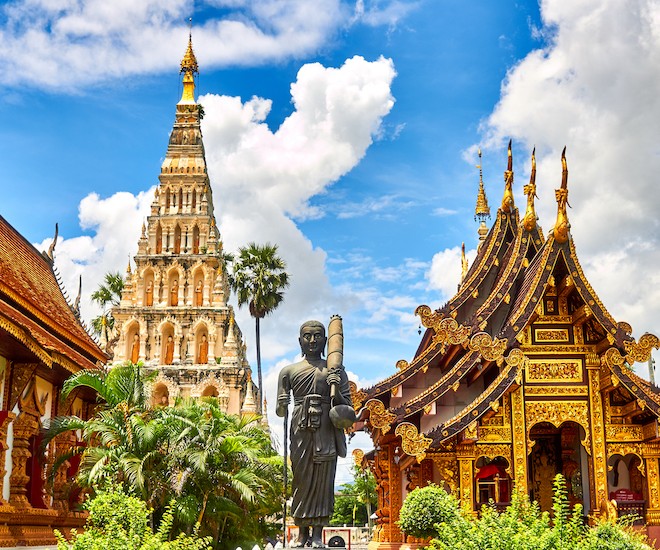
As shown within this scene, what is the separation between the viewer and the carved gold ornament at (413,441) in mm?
17438

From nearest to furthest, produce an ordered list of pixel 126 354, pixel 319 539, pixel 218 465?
pixel 319 539
pixel 218 465
pixel 126 354

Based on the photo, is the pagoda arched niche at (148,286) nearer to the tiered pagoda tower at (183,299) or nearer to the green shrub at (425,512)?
the tiered pagoda tower at (183,299)

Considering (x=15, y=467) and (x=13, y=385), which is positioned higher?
(x=13, y=385)

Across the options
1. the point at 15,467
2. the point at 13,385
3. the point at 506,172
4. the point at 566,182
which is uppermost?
the point at 506,172

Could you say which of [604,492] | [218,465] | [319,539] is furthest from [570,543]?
[218,465]

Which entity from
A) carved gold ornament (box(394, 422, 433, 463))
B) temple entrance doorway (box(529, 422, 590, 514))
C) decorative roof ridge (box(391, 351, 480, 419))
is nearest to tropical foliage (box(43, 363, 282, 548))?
decorative roof ridge (box(391, 351, 480, 419))

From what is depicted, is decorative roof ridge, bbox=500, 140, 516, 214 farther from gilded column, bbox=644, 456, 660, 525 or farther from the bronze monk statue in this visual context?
the bronze monk statue

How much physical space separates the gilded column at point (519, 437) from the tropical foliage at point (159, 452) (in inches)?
255

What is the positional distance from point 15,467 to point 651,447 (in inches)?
545

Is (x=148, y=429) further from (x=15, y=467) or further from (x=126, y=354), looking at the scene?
(x=126, y=354)

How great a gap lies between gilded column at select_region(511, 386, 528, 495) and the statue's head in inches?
353

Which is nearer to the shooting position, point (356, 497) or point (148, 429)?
point (148, 429)

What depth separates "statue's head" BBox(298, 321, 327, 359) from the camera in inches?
414

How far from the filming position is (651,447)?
18.2 meters
